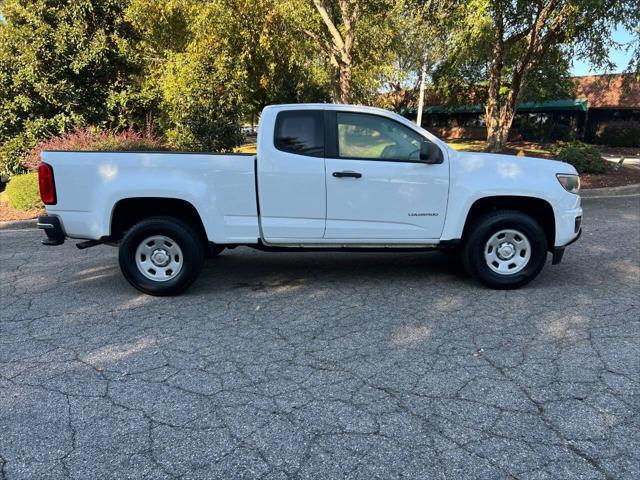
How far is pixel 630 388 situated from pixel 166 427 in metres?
2.97

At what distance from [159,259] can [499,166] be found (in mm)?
3575

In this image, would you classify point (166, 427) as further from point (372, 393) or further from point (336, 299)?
point (336, 299)

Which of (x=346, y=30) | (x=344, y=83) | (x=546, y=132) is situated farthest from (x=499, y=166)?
(x=546, y=132)

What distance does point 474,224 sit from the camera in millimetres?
5309

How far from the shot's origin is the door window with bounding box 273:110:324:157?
16.6ft

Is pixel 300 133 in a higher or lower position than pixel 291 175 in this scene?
higher

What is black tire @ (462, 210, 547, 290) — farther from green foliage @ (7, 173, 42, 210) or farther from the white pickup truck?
green foliage @ (7, 173, 42, 210)

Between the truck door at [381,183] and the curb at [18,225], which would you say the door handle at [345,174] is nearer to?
the truck door at [381,183]

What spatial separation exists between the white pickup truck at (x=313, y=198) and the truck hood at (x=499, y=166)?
0.01 m

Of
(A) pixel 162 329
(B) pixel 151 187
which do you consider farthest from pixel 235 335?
(B) pixel 151 187

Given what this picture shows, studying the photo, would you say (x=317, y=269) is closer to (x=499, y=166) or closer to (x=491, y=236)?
(x=491, y=236)

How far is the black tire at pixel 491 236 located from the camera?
17.0 ft

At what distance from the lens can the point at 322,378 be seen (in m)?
3.49

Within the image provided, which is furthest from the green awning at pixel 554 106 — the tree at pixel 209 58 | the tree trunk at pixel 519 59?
the tree at pixel 209 58
